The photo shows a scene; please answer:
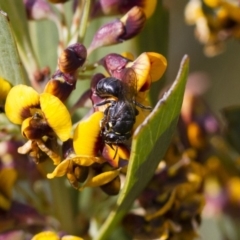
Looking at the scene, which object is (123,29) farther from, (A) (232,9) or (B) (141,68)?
(A) (232,9)

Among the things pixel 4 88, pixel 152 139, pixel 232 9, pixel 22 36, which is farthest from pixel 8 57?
pixel 232 9

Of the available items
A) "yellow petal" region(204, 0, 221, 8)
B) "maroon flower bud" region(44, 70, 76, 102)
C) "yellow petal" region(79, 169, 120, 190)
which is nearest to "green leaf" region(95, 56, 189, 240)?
"yellow petal" region(79, 169, 120, 190)

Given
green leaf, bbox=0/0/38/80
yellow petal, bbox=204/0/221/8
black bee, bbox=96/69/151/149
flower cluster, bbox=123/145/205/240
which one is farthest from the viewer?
yellow petal, bbox=204/0/221/8

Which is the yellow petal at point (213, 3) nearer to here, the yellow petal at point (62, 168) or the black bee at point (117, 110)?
the black bee at point (117, 110)

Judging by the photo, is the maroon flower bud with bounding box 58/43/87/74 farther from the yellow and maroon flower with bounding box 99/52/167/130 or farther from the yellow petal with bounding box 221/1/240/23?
the yellow petal with bounding box 221/1/240/23

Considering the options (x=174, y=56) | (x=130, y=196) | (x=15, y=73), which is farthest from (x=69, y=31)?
(x=174, y=56)

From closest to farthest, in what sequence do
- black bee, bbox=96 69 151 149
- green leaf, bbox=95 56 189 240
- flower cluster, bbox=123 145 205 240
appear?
green leaf, bbox=95 56 189 240, black bee, bbox=96 69 151 149, flower cluster, bbox=123 145 205 240
